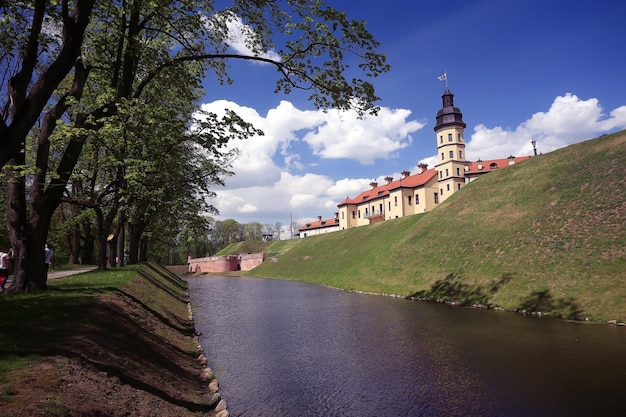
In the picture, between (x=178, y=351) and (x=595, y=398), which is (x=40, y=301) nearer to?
(x=178, y=351)

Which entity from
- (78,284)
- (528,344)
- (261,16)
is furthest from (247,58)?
(528,344)

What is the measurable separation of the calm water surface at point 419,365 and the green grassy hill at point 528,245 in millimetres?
3702

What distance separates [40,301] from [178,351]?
5186 millimetres

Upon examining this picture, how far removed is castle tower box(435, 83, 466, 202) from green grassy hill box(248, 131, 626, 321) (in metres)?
29.0

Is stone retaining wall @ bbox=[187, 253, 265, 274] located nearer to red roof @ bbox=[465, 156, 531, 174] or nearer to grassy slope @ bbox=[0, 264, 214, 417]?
red roof @ bbox=[465, 156, 531, 174]

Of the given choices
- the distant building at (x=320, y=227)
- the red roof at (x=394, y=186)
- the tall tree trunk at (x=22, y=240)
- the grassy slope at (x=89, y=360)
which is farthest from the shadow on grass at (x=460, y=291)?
the distant building at (x=320, y=227)

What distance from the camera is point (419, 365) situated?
49.0 ft

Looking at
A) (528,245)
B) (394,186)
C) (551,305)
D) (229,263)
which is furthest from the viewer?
(229,263)

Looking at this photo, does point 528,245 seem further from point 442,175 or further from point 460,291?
point 442,175

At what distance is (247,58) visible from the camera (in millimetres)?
11078

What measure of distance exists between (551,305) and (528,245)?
8.74 metres

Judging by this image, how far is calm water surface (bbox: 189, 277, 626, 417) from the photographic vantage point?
1122cm

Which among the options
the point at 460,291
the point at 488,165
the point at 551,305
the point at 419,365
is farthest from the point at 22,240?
the point at 488,165

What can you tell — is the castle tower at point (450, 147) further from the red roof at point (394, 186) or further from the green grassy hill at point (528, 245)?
the green grassy hill at point (528, 245)
